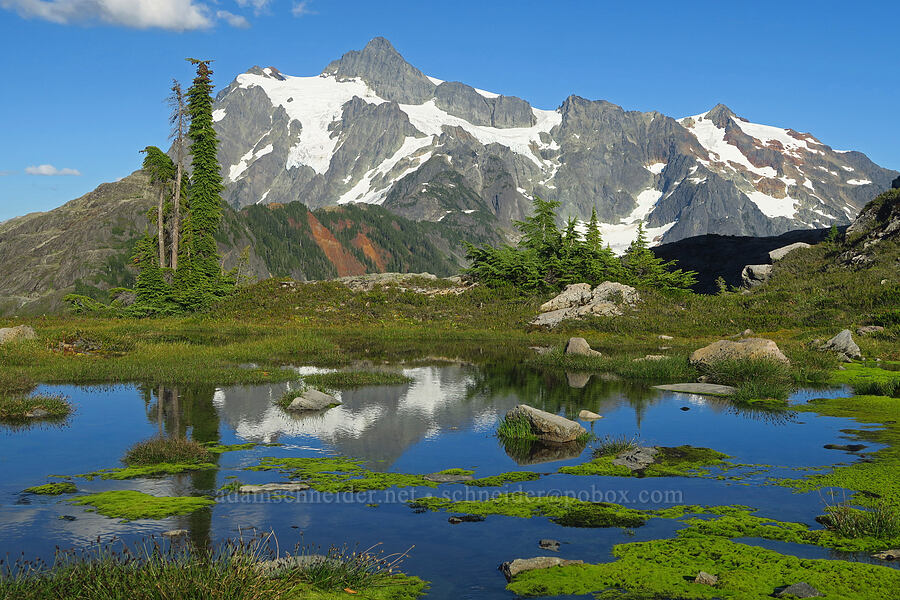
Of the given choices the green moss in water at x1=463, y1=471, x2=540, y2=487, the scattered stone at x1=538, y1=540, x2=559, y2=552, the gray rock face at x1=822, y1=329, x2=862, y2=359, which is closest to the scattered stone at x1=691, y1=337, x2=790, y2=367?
the gray rock face at x1=822, y1=329, x2=862, y2=359

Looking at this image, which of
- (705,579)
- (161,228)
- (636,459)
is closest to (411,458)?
(636,459)

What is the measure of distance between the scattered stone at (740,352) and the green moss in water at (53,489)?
27.3m

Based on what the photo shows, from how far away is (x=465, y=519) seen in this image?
13.3 meters

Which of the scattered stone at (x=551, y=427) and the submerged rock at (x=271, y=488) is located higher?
the scattered stone at (x=551, y=427)

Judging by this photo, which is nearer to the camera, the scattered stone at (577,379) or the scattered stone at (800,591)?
the scattered stone at (800,591)

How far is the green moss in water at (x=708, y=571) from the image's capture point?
386 inches

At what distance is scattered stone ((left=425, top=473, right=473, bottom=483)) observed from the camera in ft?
52.9

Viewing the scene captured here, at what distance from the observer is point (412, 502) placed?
1441 cm

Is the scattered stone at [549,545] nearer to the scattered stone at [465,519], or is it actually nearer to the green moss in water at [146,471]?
the scattered stone at [465,519]

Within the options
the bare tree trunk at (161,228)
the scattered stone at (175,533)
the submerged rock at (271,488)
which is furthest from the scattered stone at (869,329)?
the bare tree trunk at (161,228)

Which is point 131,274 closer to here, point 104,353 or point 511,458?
point 104,353

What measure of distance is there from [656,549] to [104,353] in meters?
32.7

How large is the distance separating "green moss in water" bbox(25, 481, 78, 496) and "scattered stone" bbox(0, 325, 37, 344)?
82.9 feet

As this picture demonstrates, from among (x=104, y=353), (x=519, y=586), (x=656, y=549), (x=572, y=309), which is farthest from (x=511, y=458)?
(x=572, y=309)
